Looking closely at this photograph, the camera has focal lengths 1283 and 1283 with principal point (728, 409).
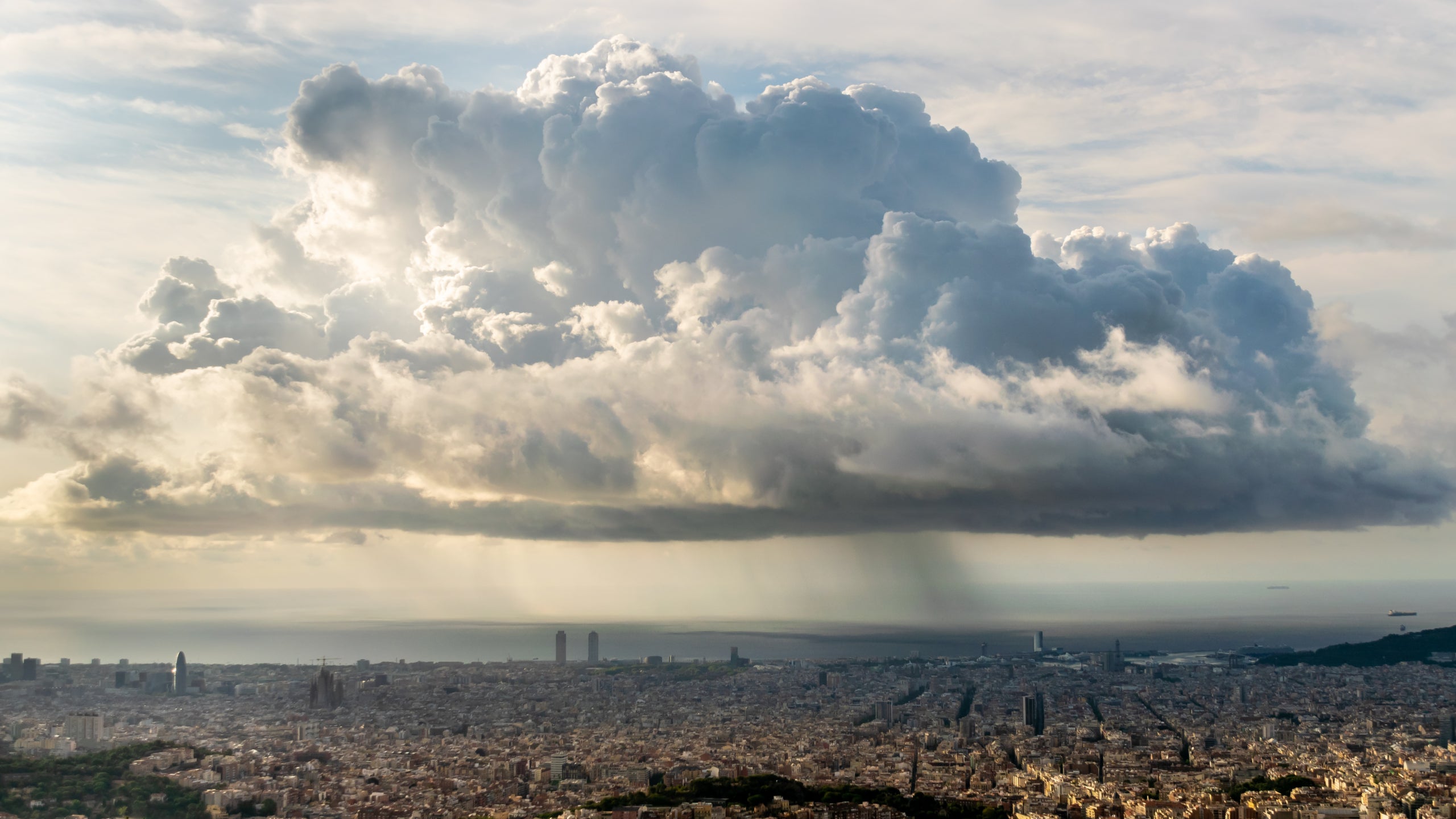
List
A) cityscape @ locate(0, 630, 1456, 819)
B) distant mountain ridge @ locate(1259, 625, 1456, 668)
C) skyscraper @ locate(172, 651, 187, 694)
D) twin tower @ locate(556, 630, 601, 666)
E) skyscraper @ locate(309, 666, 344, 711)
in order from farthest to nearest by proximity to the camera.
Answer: twin tower @ locate(556, 630, 601, 666)
distant mountain ridge @ locate(1259, 625, 1456, 668)
skyscraper @ locate(172, 651, 187, 694)
skyscraper @ locate(309, 666, 344, 711)
cityscape @ locate(0, 630, 1456, 819)

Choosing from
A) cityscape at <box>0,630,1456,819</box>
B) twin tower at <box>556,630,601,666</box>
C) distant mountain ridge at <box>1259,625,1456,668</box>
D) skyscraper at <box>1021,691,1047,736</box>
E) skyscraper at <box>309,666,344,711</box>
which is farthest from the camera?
twin tower at <box>556,630,601,666</box>

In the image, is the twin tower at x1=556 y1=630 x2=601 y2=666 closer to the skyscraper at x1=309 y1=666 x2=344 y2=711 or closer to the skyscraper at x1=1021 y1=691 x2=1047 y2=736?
the skyscraper at x1=309 y1=666 x2=344 y2=711

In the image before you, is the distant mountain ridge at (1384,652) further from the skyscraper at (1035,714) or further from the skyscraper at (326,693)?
the skyscraper at (326,693)

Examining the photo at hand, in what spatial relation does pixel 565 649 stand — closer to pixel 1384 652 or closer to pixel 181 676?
pixel 181 676

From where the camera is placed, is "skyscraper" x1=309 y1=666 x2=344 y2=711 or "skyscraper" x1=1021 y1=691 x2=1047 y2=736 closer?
"skyscraper" x1=1021 y1=691 x2=1047 y2=736

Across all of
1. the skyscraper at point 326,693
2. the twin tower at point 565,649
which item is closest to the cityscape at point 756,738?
the skyscraper at point 326,693

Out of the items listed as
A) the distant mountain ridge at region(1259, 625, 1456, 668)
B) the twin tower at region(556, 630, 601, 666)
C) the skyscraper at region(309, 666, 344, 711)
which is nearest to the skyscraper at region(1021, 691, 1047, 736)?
the distant mountain ridge at region(1259, 625, 1456, 668)
